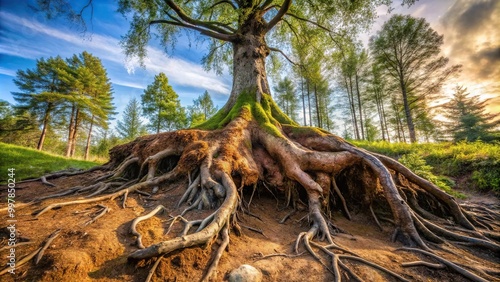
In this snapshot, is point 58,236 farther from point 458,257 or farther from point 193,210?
point 458,257

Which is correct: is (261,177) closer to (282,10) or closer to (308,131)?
(308,131)

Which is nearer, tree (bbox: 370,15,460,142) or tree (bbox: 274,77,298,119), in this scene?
tree (bbox: 370,15,460,142)

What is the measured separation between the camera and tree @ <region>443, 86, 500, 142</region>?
13.3m

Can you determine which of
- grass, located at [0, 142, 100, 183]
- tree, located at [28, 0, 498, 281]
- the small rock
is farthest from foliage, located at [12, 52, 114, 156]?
the small rock

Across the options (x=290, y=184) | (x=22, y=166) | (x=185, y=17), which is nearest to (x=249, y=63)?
(x=185, y=17)

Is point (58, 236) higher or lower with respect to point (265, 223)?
higher

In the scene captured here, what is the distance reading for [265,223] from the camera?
370 cm

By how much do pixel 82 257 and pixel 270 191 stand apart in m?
3.64

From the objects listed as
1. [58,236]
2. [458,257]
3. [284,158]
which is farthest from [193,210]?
[458,257]

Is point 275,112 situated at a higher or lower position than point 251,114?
higher

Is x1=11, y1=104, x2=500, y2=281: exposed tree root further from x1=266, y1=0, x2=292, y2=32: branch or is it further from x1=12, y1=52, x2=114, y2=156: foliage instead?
x1=12, y1=52, x2=114, y2=156: foliage

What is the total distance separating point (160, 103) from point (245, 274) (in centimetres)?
2517

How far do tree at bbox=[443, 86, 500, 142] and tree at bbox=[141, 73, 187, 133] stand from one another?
90.6 feet

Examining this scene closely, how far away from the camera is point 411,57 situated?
57.8ft
